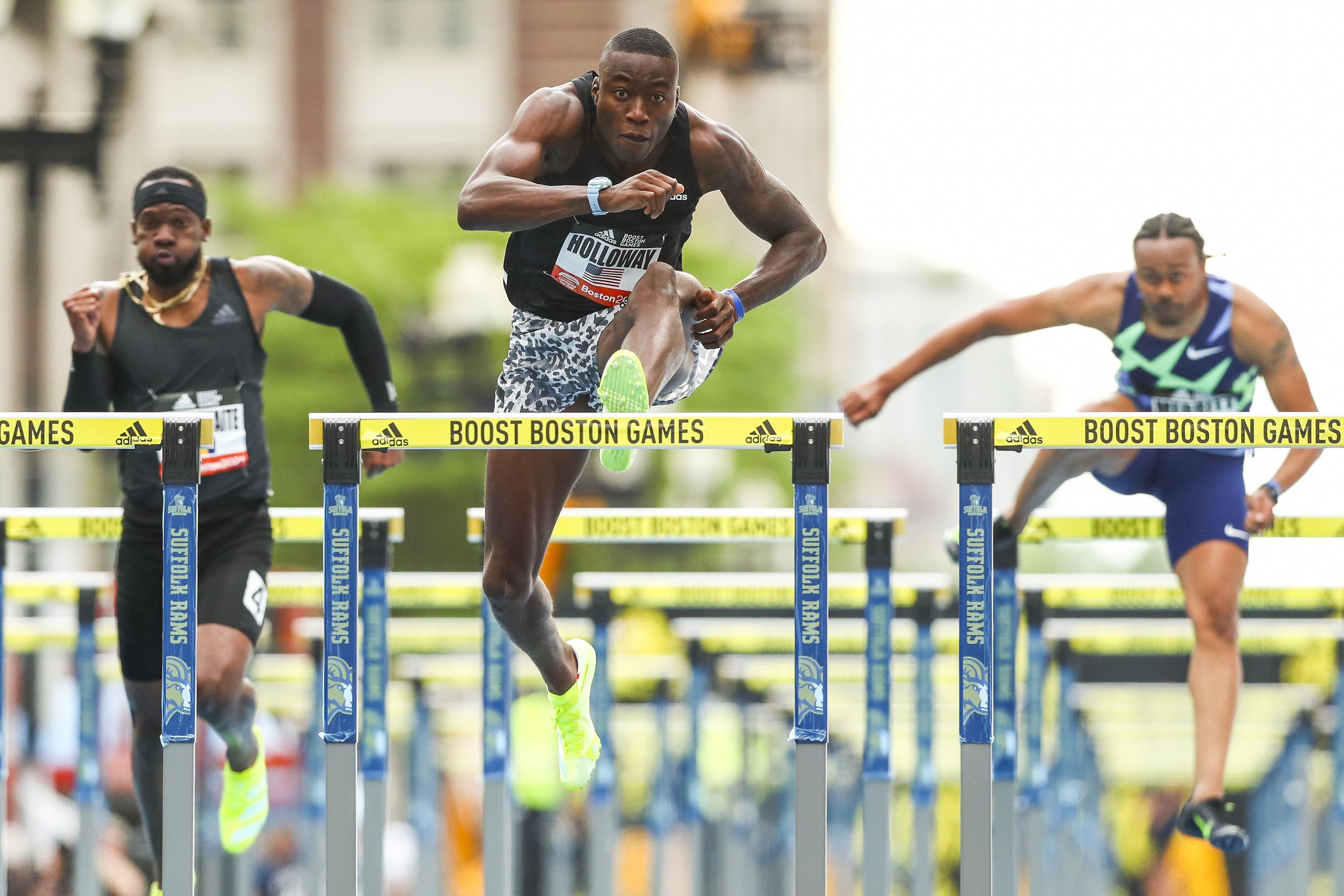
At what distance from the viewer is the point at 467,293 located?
2612 cm

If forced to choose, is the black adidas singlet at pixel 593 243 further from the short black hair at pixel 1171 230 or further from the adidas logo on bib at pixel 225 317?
the short black hair at pixel 1171 230

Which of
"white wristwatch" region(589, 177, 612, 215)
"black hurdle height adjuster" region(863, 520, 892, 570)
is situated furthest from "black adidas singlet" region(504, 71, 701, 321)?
"black hurdle height adjuster" region(863, 520, 892, 570)

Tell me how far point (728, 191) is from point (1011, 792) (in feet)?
6.74

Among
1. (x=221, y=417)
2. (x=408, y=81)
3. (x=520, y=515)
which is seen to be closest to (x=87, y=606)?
(x=221, y=417)

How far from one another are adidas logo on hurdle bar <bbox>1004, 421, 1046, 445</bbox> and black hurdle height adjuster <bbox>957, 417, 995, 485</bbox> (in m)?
0.06

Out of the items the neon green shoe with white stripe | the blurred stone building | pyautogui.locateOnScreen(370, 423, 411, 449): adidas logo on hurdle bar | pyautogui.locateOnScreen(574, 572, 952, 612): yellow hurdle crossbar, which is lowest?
the neon green shoe with white stripe

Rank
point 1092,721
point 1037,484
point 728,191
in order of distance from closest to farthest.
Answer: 1. point 728,191
2. point 1037,484
3. point 1092,721

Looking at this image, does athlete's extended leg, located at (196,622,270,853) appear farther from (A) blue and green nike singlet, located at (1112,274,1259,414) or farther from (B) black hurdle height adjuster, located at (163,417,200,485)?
(A) blue and green nike singlet, located at (1112,274,1259,414)

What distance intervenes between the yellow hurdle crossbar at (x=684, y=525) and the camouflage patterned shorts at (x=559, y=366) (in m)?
1.04

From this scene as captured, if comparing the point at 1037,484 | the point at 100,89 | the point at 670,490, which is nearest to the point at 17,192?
the point at 100,89

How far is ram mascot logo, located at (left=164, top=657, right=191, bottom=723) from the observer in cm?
495

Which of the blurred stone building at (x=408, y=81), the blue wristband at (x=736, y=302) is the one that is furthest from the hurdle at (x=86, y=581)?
the blurred stone building at (x=408, y=81)

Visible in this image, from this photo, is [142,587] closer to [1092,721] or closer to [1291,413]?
[1291,413]

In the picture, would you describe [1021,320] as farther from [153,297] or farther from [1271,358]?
[153,297]
